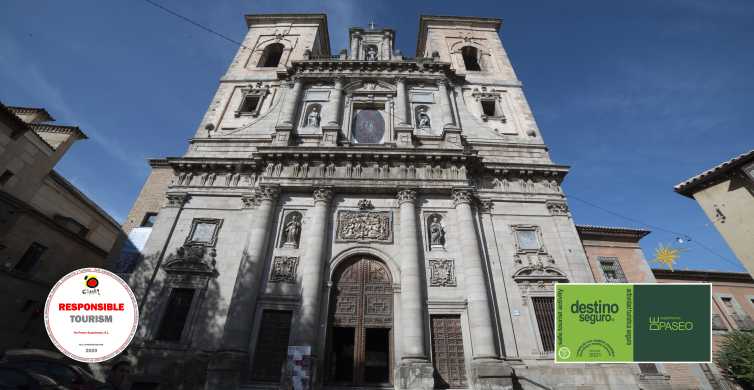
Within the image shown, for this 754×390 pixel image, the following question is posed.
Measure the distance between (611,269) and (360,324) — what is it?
1252 cm

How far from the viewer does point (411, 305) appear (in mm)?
12805

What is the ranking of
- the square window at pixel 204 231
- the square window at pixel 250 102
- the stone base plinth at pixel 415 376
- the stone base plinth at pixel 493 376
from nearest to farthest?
the stone base plinth at pixel 415 376, the stone base plinth at pixel 493 376, the square window at pixel 204 231, the square window at pixel 250 102

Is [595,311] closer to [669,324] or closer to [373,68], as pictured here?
[669,324]

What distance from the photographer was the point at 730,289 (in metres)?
21.9

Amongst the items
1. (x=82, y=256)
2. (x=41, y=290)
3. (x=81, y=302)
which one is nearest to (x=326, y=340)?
(x=81, y=302)

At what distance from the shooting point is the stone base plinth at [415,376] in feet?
36.4

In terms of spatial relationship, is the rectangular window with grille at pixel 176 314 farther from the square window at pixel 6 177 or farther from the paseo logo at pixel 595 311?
the paseo logo at pixel 595 311

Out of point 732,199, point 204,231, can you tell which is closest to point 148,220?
point 204,231

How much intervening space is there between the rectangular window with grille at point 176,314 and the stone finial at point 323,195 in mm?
6370

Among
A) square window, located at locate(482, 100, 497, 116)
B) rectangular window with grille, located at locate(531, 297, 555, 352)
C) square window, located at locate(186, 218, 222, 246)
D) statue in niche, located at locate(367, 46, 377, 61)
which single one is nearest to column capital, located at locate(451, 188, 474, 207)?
rectangular window with grille, located at locate(531, 297, 555, 352)

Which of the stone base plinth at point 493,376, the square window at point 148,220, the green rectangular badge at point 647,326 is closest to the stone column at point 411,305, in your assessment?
the stone base plinth at point 493,376

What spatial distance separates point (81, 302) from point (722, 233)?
23.5 meters

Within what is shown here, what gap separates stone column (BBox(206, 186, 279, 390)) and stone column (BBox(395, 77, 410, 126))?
26.3 ft

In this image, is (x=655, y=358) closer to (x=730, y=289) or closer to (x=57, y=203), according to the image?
(x=730, y=289)
